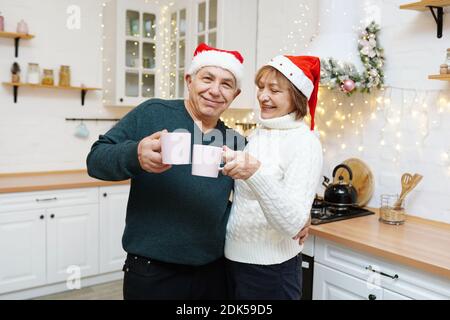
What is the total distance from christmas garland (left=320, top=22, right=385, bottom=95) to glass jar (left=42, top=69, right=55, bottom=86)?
7.11ft

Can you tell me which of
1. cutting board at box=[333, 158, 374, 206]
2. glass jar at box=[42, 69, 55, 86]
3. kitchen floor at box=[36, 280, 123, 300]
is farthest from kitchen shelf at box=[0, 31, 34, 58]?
cutting board at box=[333, 158, 374, 206]

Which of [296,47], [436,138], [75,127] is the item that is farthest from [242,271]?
[75,127]

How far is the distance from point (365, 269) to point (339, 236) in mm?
175

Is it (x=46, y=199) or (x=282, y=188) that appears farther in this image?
(x=46, y=199)

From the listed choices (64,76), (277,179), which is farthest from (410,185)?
(64,76)

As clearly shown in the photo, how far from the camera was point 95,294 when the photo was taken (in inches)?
127

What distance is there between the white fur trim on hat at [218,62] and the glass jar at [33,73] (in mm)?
2316

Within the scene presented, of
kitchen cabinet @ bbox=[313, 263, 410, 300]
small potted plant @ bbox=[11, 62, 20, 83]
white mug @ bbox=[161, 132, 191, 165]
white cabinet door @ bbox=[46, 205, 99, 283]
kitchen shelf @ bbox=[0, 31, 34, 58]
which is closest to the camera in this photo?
white mug @ bbox=[161, 132, 191, 165]

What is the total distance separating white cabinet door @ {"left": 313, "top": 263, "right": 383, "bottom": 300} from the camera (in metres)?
1.91

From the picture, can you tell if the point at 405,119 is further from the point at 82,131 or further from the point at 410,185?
the point at 82,131

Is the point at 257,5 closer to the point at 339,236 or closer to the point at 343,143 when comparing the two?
the point at 343,143

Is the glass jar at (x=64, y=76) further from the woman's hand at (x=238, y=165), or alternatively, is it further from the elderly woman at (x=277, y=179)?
the woman's hand at (x=238, y=165)

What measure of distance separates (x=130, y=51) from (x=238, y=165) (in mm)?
2934

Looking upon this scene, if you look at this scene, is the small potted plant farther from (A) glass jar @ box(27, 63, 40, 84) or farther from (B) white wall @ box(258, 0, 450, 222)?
(B) white wall @ box(258, 0, 450, 222)
